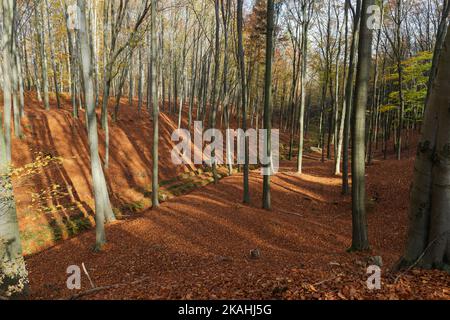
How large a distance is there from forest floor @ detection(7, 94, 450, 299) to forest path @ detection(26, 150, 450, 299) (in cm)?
3

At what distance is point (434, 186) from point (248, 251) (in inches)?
213

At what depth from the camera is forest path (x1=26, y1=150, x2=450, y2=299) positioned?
3939 millimetres

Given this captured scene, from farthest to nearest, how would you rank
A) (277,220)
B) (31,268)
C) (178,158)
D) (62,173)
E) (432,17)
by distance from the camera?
(432,17)
(178,158)
(62,173)
(277,220)
(31,268)

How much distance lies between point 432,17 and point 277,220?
1218 inches

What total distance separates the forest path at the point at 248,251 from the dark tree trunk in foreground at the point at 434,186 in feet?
1.24

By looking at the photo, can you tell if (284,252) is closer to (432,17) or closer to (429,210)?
(429,210)

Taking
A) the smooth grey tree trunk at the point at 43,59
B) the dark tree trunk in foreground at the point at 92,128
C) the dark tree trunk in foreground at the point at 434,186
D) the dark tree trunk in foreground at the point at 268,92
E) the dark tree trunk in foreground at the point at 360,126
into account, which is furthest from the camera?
the smooth grey tree trunk at the point at 43,59

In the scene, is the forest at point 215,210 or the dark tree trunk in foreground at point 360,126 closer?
the forest at point 215,210

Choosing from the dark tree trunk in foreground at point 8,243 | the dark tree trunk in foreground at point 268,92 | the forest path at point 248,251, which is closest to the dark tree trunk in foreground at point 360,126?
the forest path at point 248,251

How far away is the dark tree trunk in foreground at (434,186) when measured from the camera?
3881mm

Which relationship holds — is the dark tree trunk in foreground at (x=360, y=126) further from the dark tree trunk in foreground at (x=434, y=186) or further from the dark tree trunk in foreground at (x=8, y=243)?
the dark tree trunk in foreground at (x=8, y=243)

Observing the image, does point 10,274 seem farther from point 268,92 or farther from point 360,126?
point 268,92
